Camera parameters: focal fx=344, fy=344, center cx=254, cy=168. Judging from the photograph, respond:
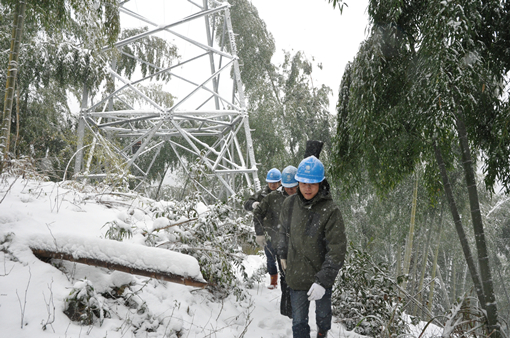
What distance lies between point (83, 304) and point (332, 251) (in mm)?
1672

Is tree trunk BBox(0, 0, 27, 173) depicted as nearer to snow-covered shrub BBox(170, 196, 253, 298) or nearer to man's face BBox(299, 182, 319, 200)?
snow-covered shrub BBox(170, 196, 253, 298)

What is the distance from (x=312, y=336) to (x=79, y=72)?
805cm

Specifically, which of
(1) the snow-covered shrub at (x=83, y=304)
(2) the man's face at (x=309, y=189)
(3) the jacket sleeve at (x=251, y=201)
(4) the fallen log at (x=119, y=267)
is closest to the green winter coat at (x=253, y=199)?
(3) the jacket sleeve at (x=251, y=201)

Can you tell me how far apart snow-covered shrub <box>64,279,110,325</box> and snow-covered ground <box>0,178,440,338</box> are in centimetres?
1

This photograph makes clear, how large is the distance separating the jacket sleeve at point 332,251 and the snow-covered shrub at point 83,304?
1.45 metres

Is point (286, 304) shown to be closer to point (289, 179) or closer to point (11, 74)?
point (289, 179)

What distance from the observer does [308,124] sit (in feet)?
46.0

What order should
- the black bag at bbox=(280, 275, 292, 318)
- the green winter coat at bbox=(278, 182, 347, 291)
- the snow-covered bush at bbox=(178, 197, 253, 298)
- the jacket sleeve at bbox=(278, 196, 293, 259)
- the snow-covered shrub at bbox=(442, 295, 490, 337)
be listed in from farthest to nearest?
the black bag at bbox=(280, 275, 292, 318) → the snow-covered bush at bbox=(178, 197, 253, 298) → the jacket sleeve at bbox=(278, 196, 293, 259) → the green winter coat at bbox=(278, 182, 347, 291) → the snow-covered shrub at bbox=(442, 295, 490, 337)

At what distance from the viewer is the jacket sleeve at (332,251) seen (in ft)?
7.45

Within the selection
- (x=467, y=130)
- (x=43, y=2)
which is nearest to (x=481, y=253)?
(x=467, y=130)

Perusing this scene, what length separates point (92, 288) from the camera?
2234mm

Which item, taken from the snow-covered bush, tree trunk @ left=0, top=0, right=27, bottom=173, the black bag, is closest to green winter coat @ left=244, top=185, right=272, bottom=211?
the snow-covered bush

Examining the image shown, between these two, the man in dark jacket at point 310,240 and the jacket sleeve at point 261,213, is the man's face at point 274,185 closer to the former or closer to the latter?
the jacket sleeve at point 261,213

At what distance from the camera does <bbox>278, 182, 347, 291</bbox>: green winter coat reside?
2.29 m
